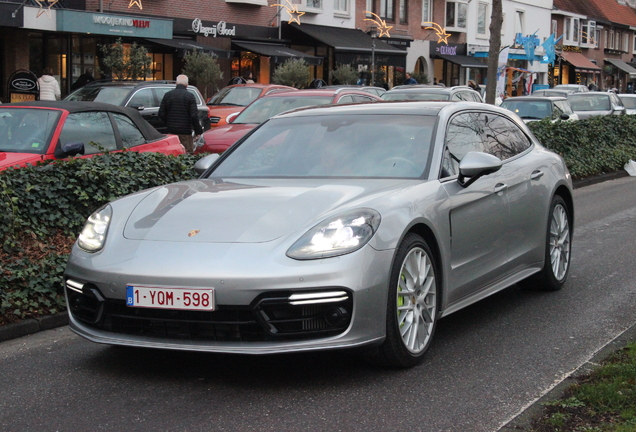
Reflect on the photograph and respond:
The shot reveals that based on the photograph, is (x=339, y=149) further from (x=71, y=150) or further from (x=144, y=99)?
(x=144, y=99)

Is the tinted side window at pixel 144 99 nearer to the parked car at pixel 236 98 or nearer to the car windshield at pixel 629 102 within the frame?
the parked car at pixel 236 98

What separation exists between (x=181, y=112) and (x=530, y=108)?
1052 centimetres

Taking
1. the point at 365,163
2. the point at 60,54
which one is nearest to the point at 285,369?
the point at 365,163

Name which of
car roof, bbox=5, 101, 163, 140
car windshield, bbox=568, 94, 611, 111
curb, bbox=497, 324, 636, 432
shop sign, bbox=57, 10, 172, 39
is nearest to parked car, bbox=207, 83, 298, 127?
shop sign, bbox=57, 10, 172, 39

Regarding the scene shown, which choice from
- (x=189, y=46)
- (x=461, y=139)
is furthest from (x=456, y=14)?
(x=461, y=139)

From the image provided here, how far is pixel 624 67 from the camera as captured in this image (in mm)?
68750

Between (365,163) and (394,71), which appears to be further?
(394,71)

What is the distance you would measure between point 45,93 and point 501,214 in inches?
713

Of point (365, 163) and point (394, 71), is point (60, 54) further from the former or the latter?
point (365, 163)

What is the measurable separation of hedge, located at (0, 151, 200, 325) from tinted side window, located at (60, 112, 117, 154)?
0.92 meters

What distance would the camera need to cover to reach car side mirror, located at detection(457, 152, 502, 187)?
18.1 ft

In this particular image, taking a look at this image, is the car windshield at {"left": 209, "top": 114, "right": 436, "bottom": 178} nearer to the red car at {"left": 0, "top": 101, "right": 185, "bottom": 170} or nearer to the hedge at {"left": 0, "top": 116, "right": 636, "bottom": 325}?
the hedge at {"left": 0, "top": 116, "right": 636, "bottom": 325}

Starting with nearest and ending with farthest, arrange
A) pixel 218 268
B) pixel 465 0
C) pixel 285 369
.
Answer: pixel 218 268, pixel 285 369, pixel 465 0

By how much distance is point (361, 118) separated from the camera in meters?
6.11
